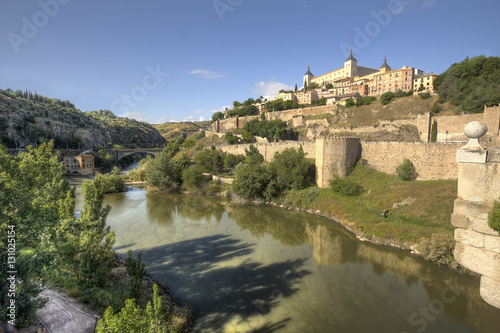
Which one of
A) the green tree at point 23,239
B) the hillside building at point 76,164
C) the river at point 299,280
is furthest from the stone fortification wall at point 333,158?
the hillside building at point 76,164

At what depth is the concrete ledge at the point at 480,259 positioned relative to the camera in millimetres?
3648

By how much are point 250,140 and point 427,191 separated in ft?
94.8

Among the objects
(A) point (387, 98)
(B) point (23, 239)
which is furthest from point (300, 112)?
(B) point (23, 239)

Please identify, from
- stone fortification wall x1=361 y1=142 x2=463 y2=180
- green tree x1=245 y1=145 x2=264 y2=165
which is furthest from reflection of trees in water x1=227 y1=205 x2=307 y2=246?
stone fortification wall x1=361 y1=142 x2=463 y2=180

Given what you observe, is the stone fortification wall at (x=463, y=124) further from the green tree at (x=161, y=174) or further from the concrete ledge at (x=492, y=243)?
the green tree at (x=161, y=174)

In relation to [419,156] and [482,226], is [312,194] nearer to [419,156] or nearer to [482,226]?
[419,156]

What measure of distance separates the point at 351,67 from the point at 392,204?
59322mm

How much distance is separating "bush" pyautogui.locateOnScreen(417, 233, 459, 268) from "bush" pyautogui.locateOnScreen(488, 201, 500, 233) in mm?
9369

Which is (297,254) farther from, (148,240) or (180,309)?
(148,240)

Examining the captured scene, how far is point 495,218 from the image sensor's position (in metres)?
3.46

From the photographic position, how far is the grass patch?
44.0 ft

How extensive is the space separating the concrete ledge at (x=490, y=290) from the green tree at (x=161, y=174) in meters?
27.1

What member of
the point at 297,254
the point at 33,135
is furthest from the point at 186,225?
the point at 33,135

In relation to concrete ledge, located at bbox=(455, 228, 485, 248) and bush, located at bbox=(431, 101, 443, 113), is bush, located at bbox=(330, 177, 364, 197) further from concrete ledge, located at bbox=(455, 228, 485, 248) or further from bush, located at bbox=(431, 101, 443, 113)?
bush, located at bbox=(431, 101, 443, 113)
